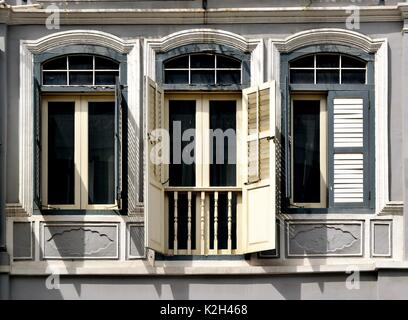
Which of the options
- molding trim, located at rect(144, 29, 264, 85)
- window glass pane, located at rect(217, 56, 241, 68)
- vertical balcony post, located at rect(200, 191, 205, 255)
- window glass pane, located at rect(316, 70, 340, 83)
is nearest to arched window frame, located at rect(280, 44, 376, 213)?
window glass pane, located at rect(316, 70, 340, 83)

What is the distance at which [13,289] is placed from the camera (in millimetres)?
18406

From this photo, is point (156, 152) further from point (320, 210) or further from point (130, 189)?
point (320, 210)

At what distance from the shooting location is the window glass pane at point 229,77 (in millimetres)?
18734

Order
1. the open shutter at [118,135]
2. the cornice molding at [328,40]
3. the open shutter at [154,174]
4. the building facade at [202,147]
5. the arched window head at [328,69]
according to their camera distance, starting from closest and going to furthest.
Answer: the open shutter at [154,174], the building facade at [202,147], the open shutter at [118,135], the cornice molding at [328,40], the arched window head at [328,69]

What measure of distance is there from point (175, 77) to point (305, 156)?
71.9 inches

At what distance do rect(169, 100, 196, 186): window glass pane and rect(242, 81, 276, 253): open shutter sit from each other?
0.71m

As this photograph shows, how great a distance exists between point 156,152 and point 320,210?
2054 mm

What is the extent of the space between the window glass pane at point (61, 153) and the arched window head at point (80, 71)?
297 millimetres

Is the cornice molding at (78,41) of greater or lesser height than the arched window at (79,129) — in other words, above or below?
above

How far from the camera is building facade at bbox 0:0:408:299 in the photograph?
18344 millimetres

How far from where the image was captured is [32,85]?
18.7 m

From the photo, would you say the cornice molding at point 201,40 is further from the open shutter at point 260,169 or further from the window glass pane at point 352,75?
the window glass pane at point 352,75

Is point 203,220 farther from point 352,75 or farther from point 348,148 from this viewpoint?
point 352,75

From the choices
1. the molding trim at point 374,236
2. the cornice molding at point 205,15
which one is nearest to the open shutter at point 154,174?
the cornice molding at point 205,15
